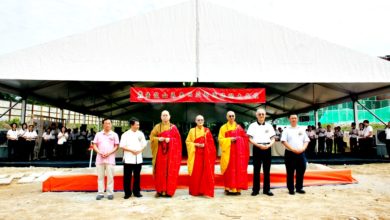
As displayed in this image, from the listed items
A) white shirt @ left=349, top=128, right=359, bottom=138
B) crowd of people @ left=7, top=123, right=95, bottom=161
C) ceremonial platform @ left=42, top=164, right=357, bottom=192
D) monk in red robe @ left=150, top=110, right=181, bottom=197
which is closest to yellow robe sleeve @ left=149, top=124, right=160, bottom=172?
monk in red robe @ left=150, top=110, right=181, bottom=197

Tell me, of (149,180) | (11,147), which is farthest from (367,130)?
(11,147)

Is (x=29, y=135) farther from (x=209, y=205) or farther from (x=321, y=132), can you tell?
(x=321, y=132)

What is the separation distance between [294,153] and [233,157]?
929mm

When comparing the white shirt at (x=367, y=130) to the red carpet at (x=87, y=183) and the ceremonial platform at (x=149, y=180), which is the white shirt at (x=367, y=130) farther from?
the red carpet at (x=87, y=183)

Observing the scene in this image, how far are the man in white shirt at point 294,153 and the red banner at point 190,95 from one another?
2.98 metres

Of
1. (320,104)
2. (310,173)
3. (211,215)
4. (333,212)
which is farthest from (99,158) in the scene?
(320,104)

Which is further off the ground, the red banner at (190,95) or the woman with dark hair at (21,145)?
the red banner at (190,95)

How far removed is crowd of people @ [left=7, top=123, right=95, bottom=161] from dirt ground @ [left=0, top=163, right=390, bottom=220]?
408 centimetres

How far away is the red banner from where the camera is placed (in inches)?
289

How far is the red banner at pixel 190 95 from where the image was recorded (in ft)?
24.1
